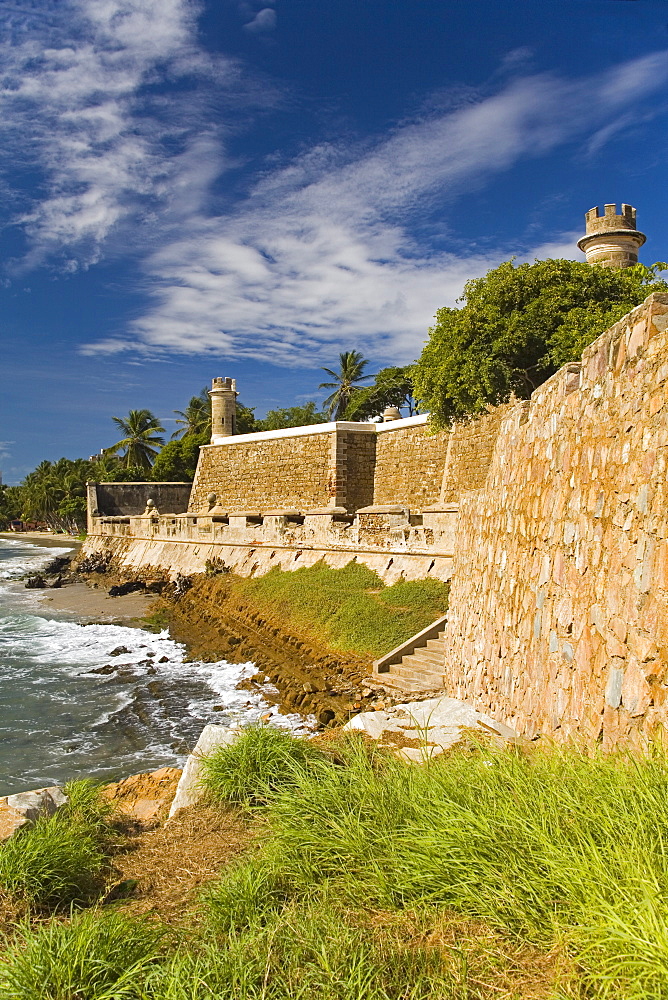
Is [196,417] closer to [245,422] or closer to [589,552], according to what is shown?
[245,422]

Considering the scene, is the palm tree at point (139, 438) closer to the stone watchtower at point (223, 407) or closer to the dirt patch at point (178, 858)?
the stone watchtower at point (223, 407)

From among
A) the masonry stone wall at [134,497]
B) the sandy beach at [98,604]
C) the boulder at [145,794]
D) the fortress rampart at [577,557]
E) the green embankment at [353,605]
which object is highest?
the masonry stone wall at [134,497]

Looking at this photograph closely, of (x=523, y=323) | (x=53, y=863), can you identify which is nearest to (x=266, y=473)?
(x=523, y=323)

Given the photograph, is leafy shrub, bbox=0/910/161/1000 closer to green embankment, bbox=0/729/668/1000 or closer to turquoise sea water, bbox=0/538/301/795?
green embankment, bbox=0/729/668/1000

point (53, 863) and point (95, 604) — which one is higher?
point (53, 863)

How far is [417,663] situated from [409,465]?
15231mm

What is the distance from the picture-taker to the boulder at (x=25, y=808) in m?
3.61

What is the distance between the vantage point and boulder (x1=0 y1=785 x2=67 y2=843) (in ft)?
11.8

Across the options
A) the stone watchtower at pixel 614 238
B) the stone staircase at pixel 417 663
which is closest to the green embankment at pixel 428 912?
the stone staircase at pixel 417 663

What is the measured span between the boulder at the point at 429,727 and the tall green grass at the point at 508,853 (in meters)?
1.13

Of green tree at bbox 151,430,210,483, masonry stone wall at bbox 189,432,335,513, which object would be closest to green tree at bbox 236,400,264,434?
green tree at bbox 151,430,210,483

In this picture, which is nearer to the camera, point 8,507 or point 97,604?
point 97,604

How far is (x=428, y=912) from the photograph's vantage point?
2461 mm

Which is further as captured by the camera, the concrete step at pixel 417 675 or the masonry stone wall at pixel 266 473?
the masonry stone wall at pixel 266 473
